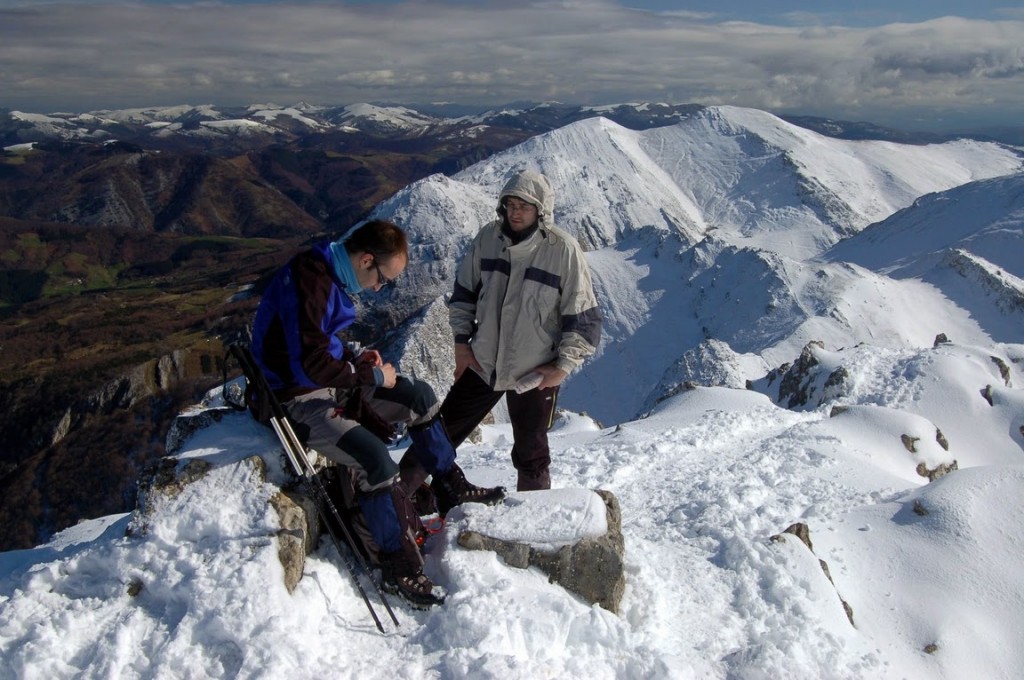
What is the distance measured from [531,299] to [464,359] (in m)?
1.03

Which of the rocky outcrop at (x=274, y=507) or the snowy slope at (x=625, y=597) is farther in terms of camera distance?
the rocky outcrop at (x=274, y=507)

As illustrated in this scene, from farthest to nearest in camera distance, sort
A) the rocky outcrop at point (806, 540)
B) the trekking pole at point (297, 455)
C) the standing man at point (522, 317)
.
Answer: the rocky outcrop at point (806, 540)
the standing man at point (522, 317)
the trekking pole at point (297, 455)

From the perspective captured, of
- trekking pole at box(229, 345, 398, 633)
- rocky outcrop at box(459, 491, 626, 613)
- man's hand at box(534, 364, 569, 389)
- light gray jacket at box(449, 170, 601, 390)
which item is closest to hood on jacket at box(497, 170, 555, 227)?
light gray jacket at box(449, 170, 601, 390)

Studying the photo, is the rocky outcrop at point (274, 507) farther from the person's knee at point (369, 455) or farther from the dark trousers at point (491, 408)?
the dark trousers at point (491, 408)

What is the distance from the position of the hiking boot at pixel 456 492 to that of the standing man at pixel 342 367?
687mm

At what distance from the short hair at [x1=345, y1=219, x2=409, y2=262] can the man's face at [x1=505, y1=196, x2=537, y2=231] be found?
1162 millimetres

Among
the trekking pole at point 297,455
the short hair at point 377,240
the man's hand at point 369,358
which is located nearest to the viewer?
the short hair at point 377,240

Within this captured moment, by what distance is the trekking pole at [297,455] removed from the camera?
18.1ft

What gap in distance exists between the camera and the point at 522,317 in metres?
6.48

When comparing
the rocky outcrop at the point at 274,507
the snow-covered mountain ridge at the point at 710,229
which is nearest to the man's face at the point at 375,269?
the rocky outcrop at the point at 274,507

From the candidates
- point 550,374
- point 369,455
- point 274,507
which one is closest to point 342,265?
point 369,455

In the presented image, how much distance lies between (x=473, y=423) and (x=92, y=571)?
3526mm

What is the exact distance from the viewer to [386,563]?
5699 mm

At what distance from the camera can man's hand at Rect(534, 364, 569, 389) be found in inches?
254
